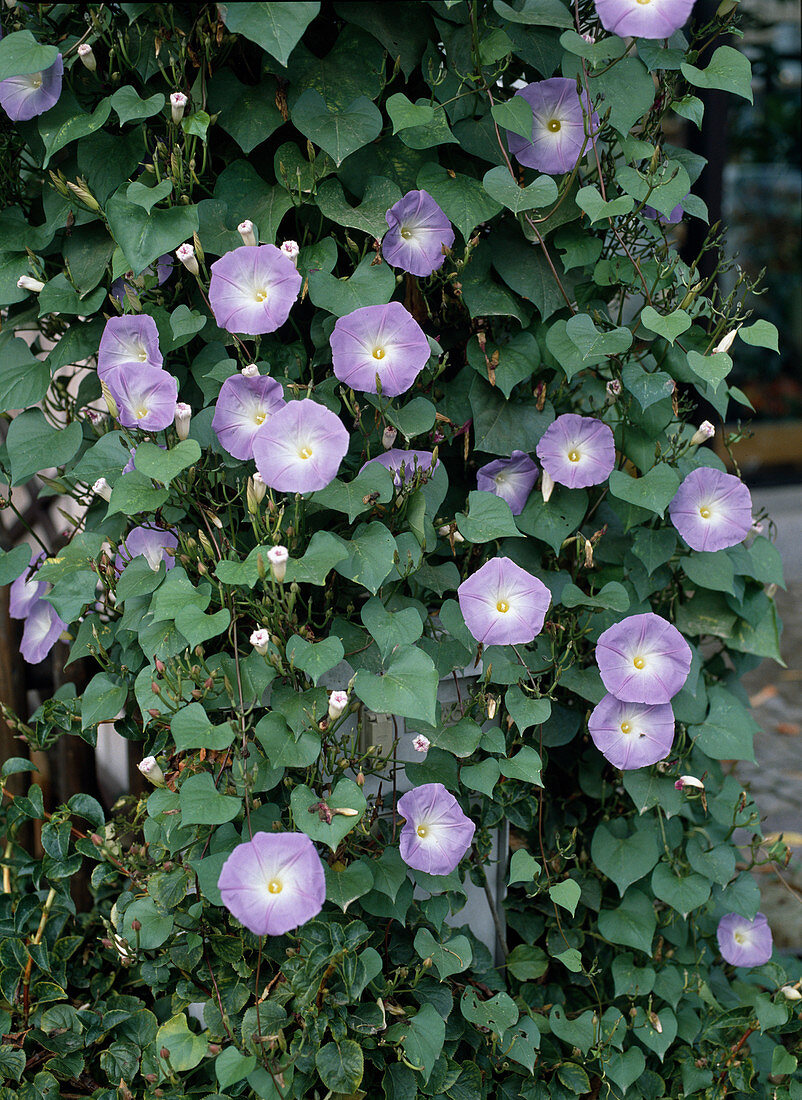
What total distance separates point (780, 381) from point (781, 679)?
2060 millimetres

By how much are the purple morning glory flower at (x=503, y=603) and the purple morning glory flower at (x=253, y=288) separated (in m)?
0.41

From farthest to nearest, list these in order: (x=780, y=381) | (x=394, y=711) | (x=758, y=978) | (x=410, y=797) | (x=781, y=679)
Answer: (x=780, y=381), (x=781, y=679), (x=758, y=978), (x=410, y=797), (x=394, y=711)

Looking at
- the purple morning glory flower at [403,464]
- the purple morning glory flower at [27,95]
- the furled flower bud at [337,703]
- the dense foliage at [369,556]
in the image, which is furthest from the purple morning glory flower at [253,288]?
the furled flower bud at [337,703]

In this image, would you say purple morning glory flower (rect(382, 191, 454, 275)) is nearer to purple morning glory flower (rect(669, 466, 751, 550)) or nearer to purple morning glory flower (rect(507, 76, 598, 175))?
purple morning glory flower (rect(507, 76, 598, 175))

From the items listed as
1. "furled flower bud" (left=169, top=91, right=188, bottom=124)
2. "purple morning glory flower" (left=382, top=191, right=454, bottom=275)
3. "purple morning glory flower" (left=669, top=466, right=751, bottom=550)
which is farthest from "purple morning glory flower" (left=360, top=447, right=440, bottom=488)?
"furled flower bud" (left=169, top=91, right=188, bottom=124)

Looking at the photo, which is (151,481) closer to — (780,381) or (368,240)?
(368,240)

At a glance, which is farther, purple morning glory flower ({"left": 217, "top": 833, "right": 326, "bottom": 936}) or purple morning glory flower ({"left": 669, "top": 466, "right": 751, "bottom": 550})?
purple morning glory flower ({"left": 669, "top": 466, "right": 751, "bottom": 550})

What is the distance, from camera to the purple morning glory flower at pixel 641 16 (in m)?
1.14

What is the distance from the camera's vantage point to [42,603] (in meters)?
1.52

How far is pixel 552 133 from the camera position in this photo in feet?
4.27

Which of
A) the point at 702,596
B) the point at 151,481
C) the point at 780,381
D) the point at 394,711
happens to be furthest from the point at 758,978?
the point at 780,381

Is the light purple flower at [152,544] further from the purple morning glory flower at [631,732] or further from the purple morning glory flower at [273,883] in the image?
the purple morning glory flower at [631,732]

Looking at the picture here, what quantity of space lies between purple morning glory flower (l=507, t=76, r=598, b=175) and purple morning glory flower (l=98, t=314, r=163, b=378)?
1.80 ft

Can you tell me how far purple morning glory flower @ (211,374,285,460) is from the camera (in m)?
1.20
